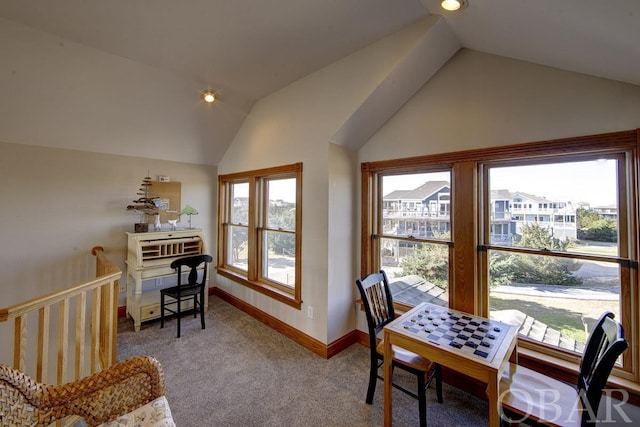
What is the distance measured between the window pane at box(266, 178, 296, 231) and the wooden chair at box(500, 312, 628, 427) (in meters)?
2.50

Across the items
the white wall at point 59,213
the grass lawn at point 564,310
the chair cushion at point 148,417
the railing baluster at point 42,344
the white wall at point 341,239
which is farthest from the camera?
the white wall at point 59,213

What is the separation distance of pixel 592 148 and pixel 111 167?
5.03m

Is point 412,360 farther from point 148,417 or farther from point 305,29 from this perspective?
point 305,29

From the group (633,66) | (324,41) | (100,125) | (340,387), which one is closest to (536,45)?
(633,66)

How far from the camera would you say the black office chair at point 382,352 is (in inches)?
68.8

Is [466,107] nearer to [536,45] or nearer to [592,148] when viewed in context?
[536,45]

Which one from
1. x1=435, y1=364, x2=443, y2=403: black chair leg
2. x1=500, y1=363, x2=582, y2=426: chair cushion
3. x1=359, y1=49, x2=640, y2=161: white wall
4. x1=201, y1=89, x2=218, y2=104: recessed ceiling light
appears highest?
x1=201, y1=89, x2=218, y2=104: recessed ceiling light

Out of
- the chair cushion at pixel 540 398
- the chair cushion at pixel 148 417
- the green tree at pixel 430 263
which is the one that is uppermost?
the green tree at pixel 430 263

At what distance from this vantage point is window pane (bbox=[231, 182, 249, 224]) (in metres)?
4.07

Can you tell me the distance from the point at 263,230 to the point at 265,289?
838mm

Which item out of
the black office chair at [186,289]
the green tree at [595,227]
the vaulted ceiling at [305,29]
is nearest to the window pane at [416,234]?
the green tree at [595,227]

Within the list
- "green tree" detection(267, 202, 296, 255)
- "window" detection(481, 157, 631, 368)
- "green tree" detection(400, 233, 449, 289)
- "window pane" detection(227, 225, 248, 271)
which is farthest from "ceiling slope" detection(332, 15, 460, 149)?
"window pane" detection(227, 225, 248, 271)

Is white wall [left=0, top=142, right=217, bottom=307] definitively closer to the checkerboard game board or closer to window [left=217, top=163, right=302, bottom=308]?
window [left=217, top=163, right=302, bottom=308]

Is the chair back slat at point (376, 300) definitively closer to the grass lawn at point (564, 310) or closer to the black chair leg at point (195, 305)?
the grass lawn at point (564, 310)
